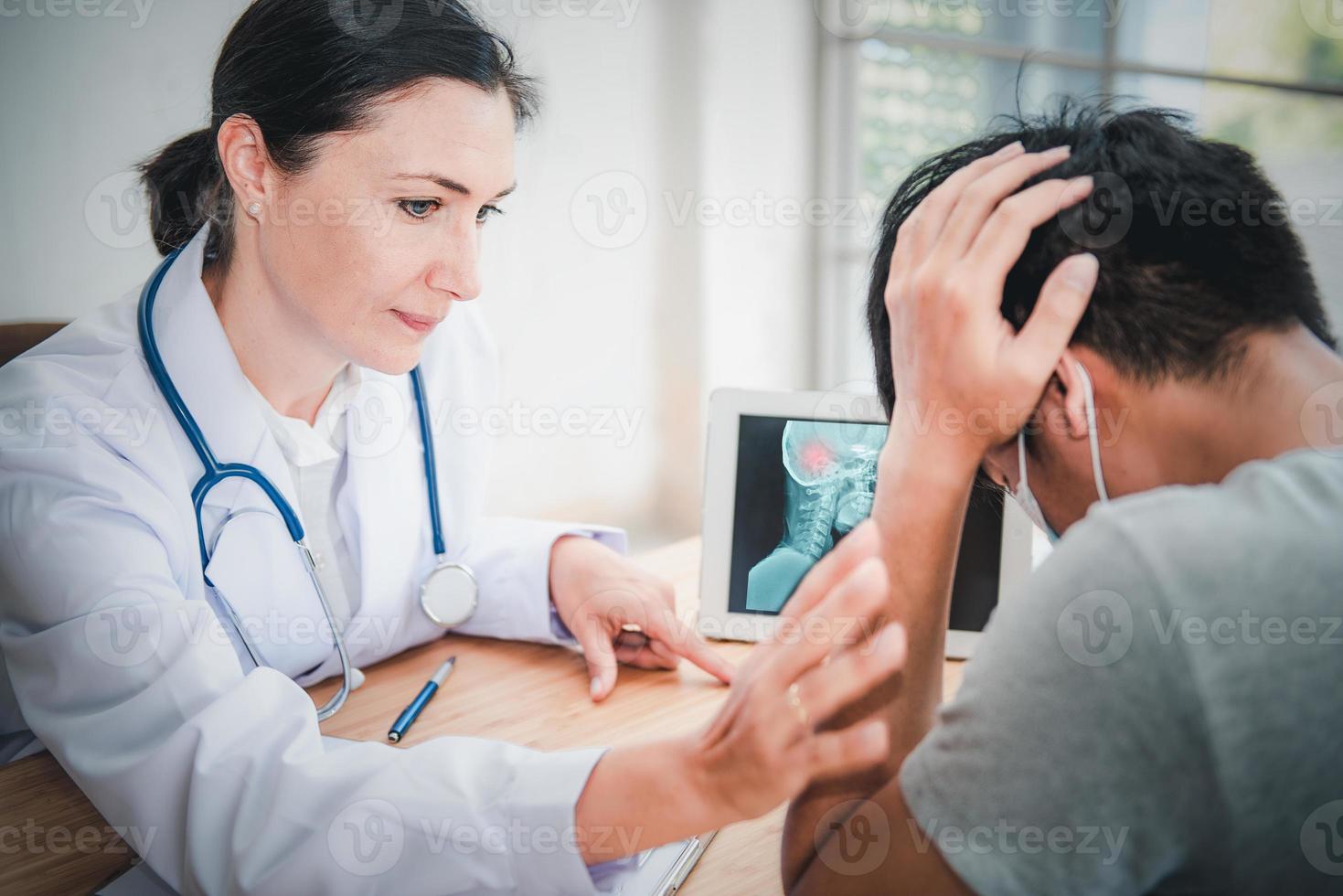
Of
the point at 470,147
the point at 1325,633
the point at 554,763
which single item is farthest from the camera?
the point at 470,147

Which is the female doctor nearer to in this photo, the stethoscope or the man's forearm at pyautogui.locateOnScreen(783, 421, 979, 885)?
the stethoscope

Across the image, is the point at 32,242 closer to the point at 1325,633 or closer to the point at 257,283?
the point at 257,283

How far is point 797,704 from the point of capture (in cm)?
68

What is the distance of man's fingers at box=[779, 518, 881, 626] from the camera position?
69cm

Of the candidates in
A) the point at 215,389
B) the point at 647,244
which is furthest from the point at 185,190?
the point at 647,244

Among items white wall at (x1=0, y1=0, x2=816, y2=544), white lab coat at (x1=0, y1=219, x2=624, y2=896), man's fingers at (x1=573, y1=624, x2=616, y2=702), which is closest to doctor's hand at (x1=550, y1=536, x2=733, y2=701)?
man's fingers at (x1=573, y1=624, x2=616, y2=702)

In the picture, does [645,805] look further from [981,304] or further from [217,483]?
[217,483]

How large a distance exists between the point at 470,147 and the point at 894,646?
76 centimetres

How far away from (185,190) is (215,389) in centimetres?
34

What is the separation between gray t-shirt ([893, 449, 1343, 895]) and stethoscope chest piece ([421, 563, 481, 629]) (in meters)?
0.81

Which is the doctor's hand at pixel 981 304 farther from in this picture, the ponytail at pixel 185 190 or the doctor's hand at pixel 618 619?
the ponytail at pixel 185 190

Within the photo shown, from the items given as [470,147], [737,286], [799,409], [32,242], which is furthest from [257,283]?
[737,286]

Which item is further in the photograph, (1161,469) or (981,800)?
(1161,469)

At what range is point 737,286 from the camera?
9.36 feet
